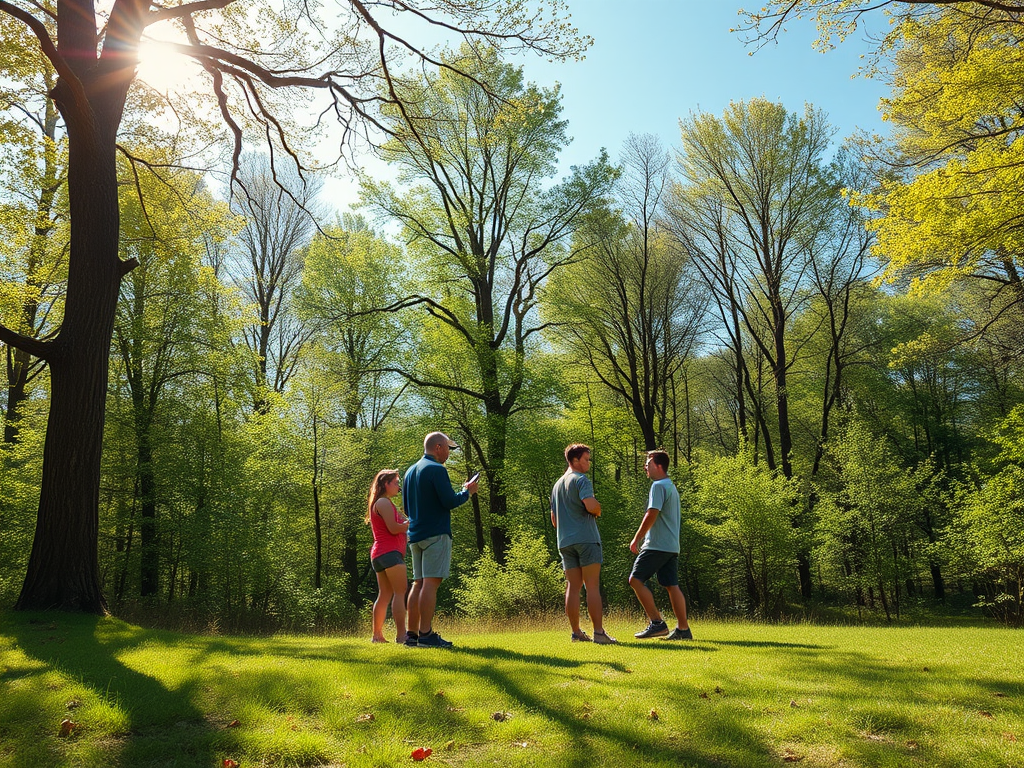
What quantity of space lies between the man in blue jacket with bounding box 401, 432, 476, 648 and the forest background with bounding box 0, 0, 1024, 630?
688 cm

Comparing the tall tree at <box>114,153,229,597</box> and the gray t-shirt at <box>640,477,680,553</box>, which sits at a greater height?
the tall tree at <box>114,153,229,597</box>

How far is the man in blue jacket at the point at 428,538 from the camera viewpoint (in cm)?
588

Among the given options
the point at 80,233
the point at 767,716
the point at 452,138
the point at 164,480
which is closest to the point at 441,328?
the point at 452,138

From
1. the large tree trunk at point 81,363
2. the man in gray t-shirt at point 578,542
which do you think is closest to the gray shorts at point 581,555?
the man in gray t-shirt at point 578,542

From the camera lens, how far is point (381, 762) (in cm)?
286

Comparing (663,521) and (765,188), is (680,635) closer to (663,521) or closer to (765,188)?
(663,521)

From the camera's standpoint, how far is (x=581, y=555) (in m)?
6.48

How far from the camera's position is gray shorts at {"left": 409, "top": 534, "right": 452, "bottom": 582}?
5867mm

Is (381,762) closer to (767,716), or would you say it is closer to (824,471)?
(767,716)

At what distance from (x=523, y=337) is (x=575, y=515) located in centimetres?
1645

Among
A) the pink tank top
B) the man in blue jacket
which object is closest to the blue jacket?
the man in blue jacket

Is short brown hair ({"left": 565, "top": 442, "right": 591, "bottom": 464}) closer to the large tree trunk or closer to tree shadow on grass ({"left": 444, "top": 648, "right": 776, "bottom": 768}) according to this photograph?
tree shadow on grass ({"left": 444, "top": 648, "right": 776, "bottom": 768})

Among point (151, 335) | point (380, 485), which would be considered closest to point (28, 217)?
point (151, 335)

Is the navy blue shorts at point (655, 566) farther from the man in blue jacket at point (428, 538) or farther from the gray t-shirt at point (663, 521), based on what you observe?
the man in blue jacket at point (428, 538)
